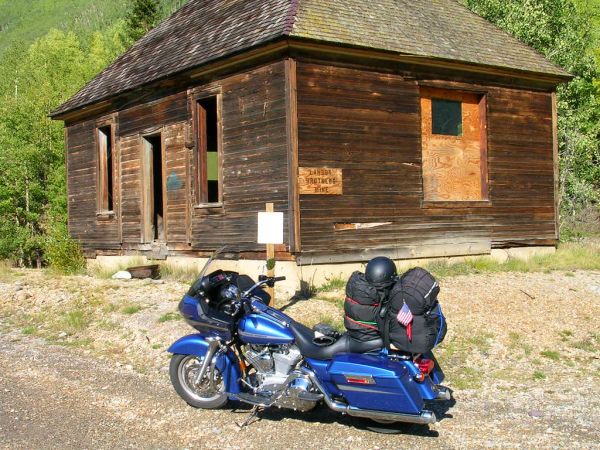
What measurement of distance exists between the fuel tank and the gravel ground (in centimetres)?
72

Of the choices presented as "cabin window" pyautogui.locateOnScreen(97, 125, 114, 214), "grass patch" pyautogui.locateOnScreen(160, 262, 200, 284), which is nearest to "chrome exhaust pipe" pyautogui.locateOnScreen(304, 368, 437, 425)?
"grass patch" pyautogui.locateOnScreen(160, 262, 200, 284)

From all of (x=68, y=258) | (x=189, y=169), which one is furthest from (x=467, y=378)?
(x=68, y=258)

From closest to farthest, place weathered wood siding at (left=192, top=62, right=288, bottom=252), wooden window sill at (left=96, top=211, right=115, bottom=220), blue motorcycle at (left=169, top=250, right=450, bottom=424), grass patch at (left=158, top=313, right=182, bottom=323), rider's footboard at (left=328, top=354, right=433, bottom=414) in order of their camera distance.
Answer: rider's footboard at (left=328, top=354, right=433, bottom=414), blue motorcycle at (left=169, top=250, right=450, bottom=424), grass patch at (left=158, top=313, right=182, bottom=323), weathered wood siding at (left=192, top=62, right=288, bottom=252), wooden window sill at (left=96, top=211, right=115, bottom=220)

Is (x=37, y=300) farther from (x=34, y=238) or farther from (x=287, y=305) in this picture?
(x=34, y=238)

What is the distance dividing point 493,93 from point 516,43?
7.34 ft

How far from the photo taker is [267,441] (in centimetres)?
565

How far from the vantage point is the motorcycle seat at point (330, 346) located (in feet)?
18.7

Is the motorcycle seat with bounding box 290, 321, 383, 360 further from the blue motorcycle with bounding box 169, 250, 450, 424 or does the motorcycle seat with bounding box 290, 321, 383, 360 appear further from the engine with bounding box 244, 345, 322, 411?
the engine with bounding box 244, 345, 322, 411

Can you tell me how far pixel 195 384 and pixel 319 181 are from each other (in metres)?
6.36

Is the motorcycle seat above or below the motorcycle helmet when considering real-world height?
below

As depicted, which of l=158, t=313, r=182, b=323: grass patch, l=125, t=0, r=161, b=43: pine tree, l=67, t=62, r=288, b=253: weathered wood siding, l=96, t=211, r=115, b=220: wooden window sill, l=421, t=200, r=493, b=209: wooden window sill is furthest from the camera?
l=125, t=0, r=161, b=43: pine tree

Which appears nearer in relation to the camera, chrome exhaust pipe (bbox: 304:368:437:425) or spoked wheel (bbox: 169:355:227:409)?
chrome exhaust pipe (bbox: 304:368:437:425)

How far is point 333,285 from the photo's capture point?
12320mm

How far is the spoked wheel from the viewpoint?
254 inches
